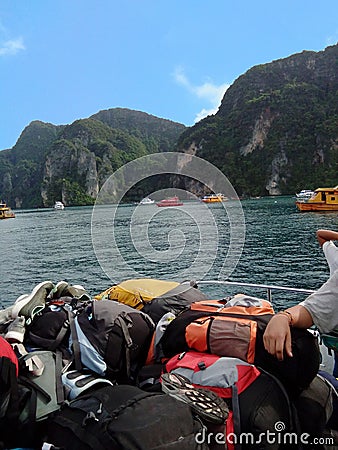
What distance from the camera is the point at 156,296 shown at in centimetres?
309

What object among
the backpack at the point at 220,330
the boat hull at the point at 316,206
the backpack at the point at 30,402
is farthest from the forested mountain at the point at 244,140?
the backpack at the point at 30,402

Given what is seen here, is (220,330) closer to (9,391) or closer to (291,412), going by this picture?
(291,412)

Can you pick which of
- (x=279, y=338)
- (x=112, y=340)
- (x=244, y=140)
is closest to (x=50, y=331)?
(x=112, y=340)

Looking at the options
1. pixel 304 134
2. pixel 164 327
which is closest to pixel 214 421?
pixel 164 327

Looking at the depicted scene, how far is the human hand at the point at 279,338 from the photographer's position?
5.08 ft

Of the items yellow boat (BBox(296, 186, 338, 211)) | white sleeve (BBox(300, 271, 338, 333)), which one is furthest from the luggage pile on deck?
yellow boat (BBox(296, 186, 338, 211))

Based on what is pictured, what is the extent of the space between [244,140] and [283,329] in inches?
Answer: 4180

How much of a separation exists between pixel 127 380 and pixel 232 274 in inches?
513

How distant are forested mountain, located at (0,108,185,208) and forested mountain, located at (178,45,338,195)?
10.9 meters

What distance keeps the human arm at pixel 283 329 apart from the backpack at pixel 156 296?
0.98m

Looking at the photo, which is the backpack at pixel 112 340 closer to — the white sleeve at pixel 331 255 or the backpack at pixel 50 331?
the backpack at pixel 50 331

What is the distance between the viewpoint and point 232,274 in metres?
14.8

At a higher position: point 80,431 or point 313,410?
point 80,431

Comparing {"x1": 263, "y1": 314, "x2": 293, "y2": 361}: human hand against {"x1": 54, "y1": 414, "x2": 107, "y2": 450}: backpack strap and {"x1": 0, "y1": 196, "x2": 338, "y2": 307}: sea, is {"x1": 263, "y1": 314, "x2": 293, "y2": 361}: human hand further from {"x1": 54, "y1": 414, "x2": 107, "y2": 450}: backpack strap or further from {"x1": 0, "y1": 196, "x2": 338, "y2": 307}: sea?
{"x1": 0, "y1": 196, "x2": 338, "y2": 307}: sea
